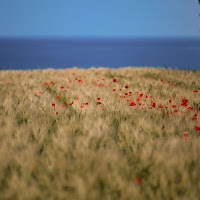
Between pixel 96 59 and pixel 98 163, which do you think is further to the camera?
pixel 96 59

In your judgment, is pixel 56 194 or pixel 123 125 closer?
pixel 56 194

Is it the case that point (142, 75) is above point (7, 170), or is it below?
above

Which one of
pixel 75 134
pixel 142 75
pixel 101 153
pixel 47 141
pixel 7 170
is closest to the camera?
pixel 7 170

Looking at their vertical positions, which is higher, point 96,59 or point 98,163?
point 96,59

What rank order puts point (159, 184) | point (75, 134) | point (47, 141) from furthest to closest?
point (75, 134) → point (47, 141) → point (159, 184)

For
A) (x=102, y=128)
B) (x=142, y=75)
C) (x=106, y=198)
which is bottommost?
(x=106, y=198)

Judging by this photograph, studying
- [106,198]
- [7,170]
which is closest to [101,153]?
[106,198]

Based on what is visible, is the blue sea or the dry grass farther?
the blue sea

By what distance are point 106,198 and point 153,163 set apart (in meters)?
0.68

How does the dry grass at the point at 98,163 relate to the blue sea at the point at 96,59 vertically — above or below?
below

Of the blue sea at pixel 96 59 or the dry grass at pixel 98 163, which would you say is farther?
the blue sea at pixel 96 59

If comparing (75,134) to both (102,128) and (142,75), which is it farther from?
(142,75)

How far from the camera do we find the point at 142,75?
969cm

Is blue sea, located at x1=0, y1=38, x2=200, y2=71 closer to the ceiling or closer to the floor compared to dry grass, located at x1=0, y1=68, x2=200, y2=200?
closer to the ceiling
